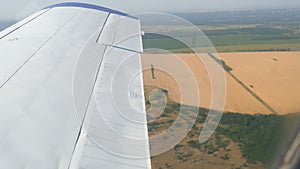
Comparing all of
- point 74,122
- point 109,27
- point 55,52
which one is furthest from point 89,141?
point 109,27

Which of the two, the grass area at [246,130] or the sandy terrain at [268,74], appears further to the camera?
the sandy terrain at [268,74]

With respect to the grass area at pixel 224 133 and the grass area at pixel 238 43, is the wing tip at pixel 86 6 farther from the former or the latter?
the grass area at pixel 238 43

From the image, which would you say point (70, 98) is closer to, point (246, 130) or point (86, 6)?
point (86, 6)

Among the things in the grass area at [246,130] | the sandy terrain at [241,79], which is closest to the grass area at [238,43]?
the sandy terrain at [241,79]

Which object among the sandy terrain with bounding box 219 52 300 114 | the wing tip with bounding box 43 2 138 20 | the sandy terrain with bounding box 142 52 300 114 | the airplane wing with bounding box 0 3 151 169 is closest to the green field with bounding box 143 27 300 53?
the sandy terrain with bounding box 219 52 300 114

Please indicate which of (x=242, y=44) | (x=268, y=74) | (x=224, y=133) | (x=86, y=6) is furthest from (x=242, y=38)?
(x=86, y=6)

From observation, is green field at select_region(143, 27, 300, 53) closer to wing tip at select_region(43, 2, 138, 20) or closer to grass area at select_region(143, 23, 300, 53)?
grass area at select_region(143, 23, 300, 53)

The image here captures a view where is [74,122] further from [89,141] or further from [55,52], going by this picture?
[55,52]
